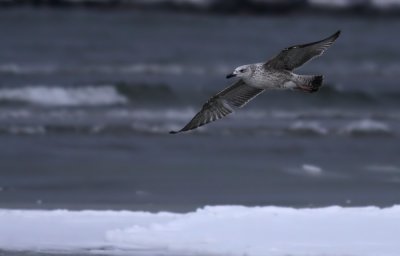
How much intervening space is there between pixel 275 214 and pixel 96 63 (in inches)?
350

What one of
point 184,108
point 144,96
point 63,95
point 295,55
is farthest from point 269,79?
point 63,95

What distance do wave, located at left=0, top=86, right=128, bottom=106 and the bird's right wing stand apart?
22.9 ft

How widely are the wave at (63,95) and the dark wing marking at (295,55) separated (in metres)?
7.53

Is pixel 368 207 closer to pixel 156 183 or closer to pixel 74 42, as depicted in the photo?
pixel 156 183

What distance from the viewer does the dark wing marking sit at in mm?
8023

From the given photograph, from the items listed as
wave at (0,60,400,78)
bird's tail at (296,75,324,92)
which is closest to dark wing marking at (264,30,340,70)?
bird's tail at (296,75,324,92)

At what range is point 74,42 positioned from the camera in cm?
1795

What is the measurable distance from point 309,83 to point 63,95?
8.21 meters

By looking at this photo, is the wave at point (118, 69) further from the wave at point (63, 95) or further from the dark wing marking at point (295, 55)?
the dark wing marking at point (295, 55)

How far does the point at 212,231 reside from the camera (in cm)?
852

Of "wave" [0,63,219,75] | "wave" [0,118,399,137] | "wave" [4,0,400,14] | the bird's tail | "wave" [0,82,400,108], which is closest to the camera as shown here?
the bird's tail

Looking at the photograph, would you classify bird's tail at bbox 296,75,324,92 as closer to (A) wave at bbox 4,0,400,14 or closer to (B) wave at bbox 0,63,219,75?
(B) wave at bbox 0,63,219,75

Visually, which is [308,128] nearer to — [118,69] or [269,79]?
[118,69]

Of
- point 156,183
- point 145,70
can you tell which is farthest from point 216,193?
point 145,70
